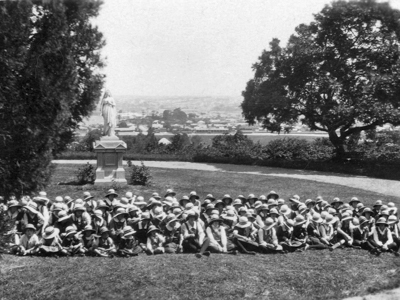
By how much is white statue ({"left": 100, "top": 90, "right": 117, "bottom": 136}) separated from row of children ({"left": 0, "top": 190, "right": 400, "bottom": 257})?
665 centimetres

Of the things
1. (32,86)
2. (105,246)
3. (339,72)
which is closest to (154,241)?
(105,246)

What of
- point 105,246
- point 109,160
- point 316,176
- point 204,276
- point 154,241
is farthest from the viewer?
point 316,176

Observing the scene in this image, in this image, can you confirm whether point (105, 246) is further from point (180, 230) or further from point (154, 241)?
point (180, 230)

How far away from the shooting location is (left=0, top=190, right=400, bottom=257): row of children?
30.5ft

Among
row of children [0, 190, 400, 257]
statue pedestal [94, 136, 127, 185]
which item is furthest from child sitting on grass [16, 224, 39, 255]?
statue pedestal [94, 136, 127, 185]

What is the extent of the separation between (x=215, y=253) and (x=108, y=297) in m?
2.74

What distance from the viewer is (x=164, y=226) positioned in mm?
10219

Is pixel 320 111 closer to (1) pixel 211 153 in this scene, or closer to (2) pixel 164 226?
(1) pixel 211 153

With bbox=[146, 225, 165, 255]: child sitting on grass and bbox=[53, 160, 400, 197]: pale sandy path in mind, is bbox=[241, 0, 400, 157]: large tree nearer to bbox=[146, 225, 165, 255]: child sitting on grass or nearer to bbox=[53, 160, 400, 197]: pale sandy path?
bbox=[53, 160, 400, 197]: pale sandy path

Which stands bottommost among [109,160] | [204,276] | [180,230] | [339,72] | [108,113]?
[204,276]

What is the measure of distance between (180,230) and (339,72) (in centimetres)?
1801

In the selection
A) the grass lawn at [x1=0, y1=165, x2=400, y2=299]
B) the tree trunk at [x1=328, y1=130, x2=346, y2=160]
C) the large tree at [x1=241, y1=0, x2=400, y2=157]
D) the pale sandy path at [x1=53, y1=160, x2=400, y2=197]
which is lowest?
the pale sandy path at [x1=53, y1=160, x2=400, y2=197]

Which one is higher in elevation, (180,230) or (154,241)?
(180,230)

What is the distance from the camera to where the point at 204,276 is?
8.13 meters
